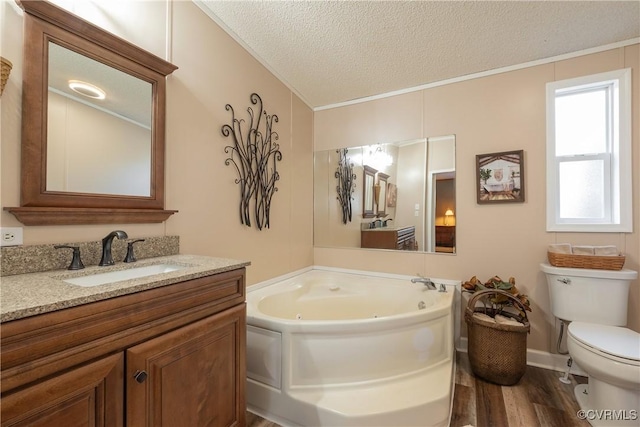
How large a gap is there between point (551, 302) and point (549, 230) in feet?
1.86

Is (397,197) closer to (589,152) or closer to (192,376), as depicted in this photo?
(589,152)

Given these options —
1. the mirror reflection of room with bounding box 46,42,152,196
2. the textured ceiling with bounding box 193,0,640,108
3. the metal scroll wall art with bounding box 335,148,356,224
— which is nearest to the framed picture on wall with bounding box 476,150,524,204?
the textured ceiling with bounding box 193,0,640,108

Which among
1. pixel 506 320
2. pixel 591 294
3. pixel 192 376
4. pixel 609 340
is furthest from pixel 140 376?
pixel 591 294

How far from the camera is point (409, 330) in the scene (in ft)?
5.77

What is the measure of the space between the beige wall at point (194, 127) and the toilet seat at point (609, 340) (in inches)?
86.9

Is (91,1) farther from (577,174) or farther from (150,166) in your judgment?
(577,174)

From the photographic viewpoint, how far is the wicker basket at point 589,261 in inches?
72.6

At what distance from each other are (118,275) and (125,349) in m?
0.52

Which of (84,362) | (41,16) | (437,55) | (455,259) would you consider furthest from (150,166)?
(455,259)

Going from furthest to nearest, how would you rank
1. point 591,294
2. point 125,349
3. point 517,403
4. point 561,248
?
point 561,248
point 591,294
point 517,403
point 125,349

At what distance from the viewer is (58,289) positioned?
858mm

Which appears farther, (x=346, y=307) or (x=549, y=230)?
(x=346, y=307)

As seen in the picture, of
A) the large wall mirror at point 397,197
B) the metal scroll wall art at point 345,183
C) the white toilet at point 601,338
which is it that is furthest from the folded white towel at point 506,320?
the metal scroll wall art at point 345,183

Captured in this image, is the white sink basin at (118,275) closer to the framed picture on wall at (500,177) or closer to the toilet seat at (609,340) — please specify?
the toilet seat at (609,340)
